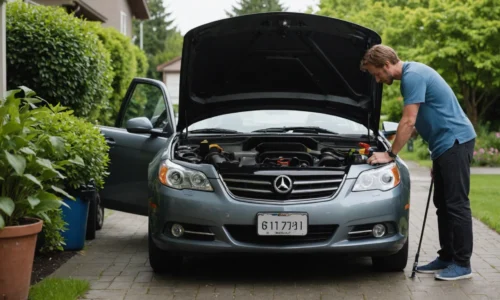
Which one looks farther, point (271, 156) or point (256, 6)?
point (256, 6)

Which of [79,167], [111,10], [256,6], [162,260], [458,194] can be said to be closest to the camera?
[458,194]

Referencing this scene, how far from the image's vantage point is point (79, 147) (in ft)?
25.3

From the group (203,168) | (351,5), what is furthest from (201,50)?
(351,5)

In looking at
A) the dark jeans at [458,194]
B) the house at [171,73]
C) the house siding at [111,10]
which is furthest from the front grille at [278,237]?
the house at [171,73]

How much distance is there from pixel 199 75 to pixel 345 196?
6.68 feet

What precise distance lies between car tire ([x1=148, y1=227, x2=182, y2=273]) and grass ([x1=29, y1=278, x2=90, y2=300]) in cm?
60

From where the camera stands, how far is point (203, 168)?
648 cm

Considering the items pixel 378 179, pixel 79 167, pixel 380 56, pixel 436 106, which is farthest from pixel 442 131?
pixel 79 167

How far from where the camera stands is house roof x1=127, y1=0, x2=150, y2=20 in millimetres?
40188

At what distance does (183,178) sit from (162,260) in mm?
792

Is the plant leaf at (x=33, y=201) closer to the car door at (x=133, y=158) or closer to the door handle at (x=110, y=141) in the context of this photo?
the car door at (x=133, y=158)

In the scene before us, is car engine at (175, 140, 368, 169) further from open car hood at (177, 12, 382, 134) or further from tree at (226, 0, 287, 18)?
tree at (226, 0, 287, 18)

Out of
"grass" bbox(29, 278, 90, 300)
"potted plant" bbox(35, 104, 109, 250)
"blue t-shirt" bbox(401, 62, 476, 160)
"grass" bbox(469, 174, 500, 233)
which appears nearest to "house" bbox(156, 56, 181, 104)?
"grass" bbox(469, 174, 500, 233)

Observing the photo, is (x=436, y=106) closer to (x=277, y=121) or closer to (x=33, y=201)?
(x=277, y=121)
